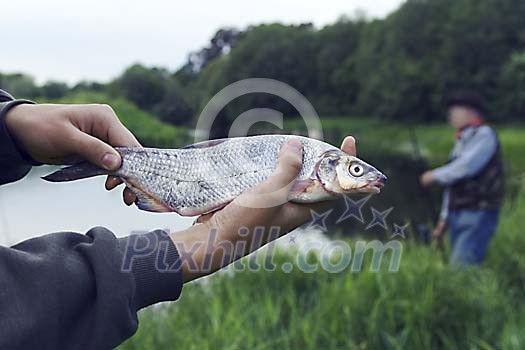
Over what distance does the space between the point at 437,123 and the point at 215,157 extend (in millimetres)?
8555

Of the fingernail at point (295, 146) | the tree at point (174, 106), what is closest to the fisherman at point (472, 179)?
the tree at point (174, 106)

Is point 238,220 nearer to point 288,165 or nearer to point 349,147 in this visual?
point 288,165

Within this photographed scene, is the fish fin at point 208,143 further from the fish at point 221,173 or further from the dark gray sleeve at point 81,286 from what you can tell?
the dark gray sleeve at point 81,286

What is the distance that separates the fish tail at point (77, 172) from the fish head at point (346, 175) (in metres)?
0.50

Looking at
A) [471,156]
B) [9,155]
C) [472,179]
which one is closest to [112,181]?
[9,155]

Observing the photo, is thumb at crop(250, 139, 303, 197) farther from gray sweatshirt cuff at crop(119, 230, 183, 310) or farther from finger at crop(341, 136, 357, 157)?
Answer: gray sweatshirt cuff at crop(119, 230, 183, 310)

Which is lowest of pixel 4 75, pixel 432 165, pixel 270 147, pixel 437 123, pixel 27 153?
pixel 432 165

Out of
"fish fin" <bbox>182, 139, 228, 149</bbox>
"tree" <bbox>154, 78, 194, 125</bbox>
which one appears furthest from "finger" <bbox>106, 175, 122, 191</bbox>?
"tree" <bbox>154, 78, 194, 125</bbox>

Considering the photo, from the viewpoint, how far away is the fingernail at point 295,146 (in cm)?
141

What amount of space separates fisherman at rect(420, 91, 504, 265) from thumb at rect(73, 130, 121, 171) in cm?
359

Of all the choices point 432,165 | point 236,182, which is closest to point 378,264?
point 236,182

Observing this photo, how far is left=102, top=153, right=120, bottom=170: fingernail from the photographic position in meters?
1.43

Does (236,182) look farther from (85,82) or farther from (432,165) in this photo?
(432,165)

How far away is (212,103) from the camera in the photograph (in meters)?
1.88
